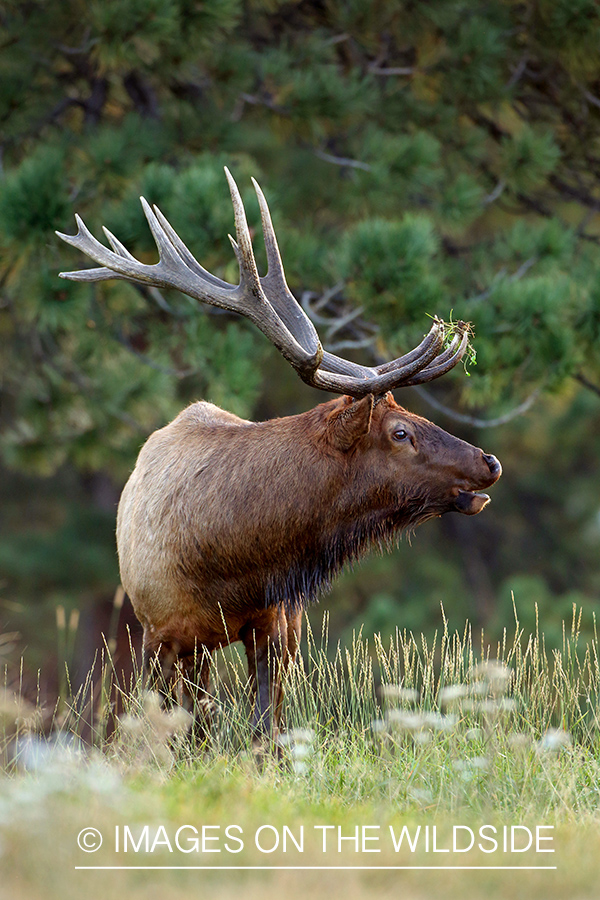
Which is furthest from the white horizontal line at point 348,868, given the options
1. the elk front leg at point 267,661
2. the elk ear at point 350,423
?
the elk ear at point 350,423

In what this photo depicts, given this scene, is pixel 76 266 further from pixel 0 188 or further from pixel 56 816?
pixel 56 816

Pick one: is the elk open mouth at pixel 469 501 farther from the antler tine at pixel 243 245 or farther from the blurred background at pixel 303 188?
the blurred background at pixel 303 188

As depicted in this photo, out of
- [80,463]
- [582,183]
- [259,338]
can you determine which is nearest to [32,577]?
[80,463]

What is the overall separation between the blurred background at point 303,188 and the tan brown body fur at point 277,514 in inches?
59.7

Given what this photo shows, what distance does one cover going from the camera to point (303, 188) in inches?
400

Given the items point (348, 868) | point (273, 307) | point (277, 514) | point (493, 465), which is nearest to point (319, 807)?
point (348, 868)

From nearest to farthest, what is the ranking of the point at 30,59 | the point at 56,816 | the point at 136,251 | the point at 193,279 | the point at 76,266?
the point at 56,816 < the point at 193,279 < the point at 136,251 < the point at 76,266 < the point at 30,59

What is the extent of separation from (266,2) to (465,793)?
576 cm

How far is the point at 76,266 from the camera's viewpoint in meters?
6.66

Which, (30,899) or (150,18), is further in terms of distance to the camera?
(150,18)

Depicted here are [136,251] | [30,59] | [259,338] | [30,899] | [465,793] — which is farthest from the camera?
[30,59]

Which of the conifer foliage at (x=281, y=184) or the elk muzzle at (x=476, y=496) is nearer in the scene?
the elk muzzle at (x=476, y=496)

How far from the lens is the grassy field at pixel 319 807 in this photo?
8.71 ft

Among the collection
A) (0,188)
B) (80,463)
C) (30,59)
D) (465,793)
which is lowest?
(80,463)
